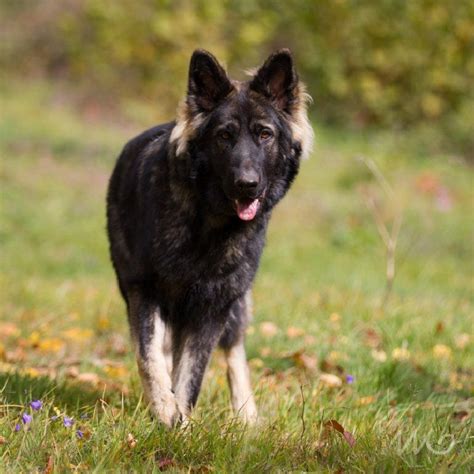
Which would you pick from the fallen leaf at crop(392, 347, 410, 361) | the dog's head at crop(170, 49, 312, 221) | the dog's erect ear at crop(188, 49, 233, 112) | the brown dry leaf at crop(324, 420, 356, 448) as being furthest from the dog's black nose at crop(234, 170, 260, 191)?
the fallen leaf at crop(392, 347, 410, 361)

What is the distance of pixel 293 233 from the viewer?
12.9 meters

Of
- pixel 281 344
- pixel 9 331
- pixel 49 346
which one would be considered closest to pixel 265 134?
pixel 281 344

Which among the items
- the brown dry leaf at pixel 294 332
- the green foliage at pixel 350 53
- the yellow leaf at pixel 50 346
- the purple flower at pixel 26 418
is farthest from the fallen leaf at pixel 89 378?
the green foliage at pixel 350 53

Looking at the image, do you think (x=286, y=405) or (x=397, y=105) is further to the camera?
(x=397, y=105)

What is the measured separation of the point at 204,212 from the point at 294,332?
2.13m

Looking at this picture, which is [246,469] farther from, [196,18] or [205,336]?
[196,18]

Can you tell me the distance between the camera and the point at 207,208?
4137 millimetres

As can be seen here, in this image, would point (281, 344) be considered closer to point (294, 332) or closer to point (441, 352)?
point (294, 332)

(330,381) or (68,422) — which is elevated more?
(68,422)

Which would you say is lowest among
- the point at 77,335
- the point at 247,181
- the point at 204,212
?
the point at 77,335

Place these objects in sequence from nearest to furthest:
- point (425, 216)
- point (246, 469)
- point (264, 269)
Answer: point (246, 469)
point (264, 269)
point (425, 216)

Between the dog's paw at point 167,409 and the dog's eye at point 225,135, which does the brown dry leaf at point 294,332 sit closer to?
the dog's paw at point 167,409

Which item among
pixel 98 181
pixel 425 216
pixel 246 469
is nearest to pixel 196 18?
pixel 98 181

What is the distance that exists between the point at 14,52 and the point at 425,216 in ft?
53.9
